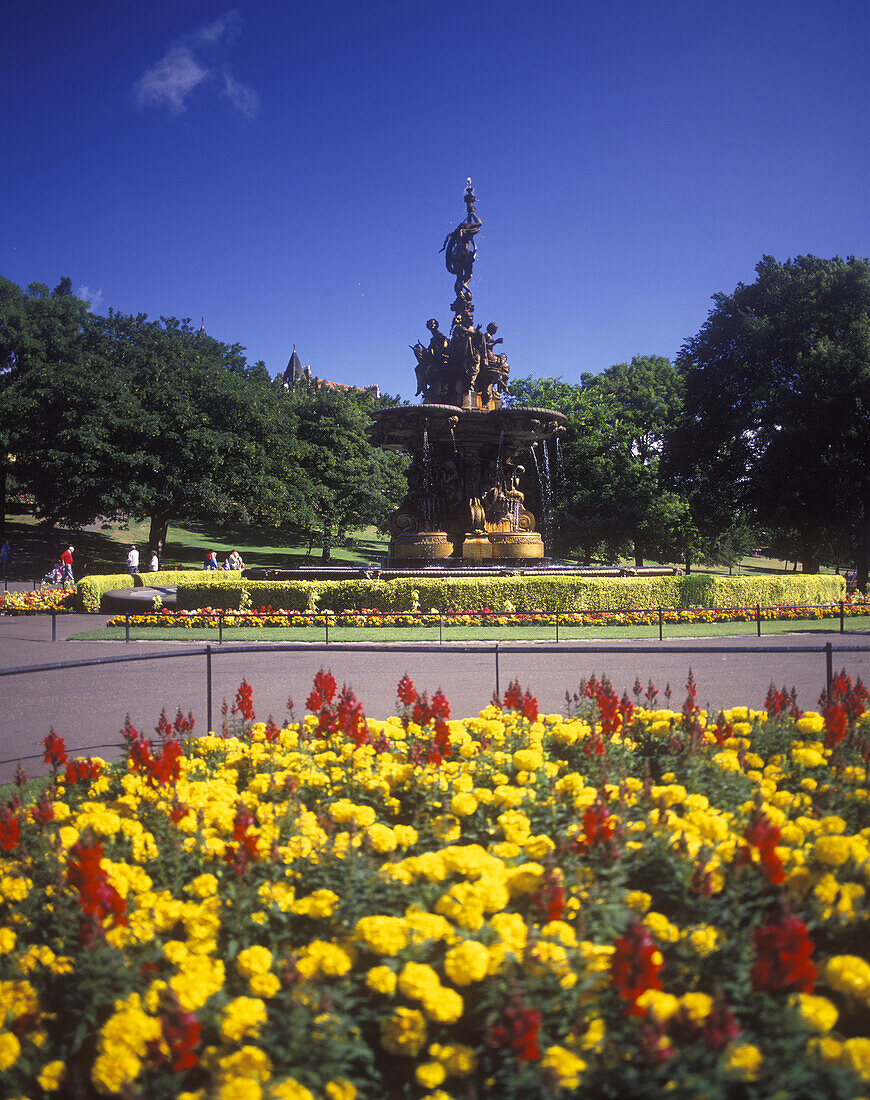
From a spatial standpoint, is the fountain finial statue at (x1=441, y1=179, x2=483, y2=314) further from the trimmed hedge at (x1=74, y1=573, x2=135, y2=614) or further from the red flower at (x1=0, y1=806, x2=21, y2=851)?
the red flower at (x1=0, y1=806, x2=21, y2=851)

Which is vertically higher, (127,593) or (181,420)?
(181,420)

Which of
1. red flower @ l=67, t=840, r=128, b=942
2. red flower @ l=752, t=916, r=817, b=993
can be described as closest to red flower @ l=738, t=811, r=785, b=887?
red flower @ l=752, t=916, r=817, b=993

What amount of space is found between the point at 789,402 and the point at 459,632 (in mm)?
22519

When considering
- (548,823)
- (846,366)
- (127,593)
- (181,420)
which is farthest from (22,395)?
(548,823)

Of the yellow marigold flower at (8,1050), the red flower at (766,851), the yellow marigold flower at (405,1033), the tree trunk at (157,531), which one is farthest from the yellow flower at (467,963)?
the tree trunk at (157,531)

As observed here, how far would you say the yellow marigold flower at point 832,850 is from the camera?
10.0ft

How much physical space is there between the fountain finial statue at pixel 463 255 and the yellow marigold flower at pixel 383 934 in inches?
950

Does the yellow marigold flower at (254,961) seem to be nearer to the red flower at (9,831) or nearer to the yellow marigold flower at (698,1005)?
the yellow marigold flower at (698,1005)

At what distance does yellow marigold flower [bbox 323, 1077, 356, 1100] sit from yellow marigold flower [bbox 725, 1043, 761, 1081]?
3.50 ft

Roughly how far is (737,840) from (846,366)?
3227 cm

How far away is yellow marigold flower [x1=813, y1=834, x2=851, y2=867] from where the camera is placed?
10.0ft

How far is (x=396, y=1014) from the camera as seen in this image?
2520 millimetres

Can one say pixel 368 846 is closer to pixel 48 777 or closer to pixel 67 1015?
pixel 67 1015

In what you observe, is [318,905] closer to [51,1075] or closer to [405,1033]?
[405,1033]
